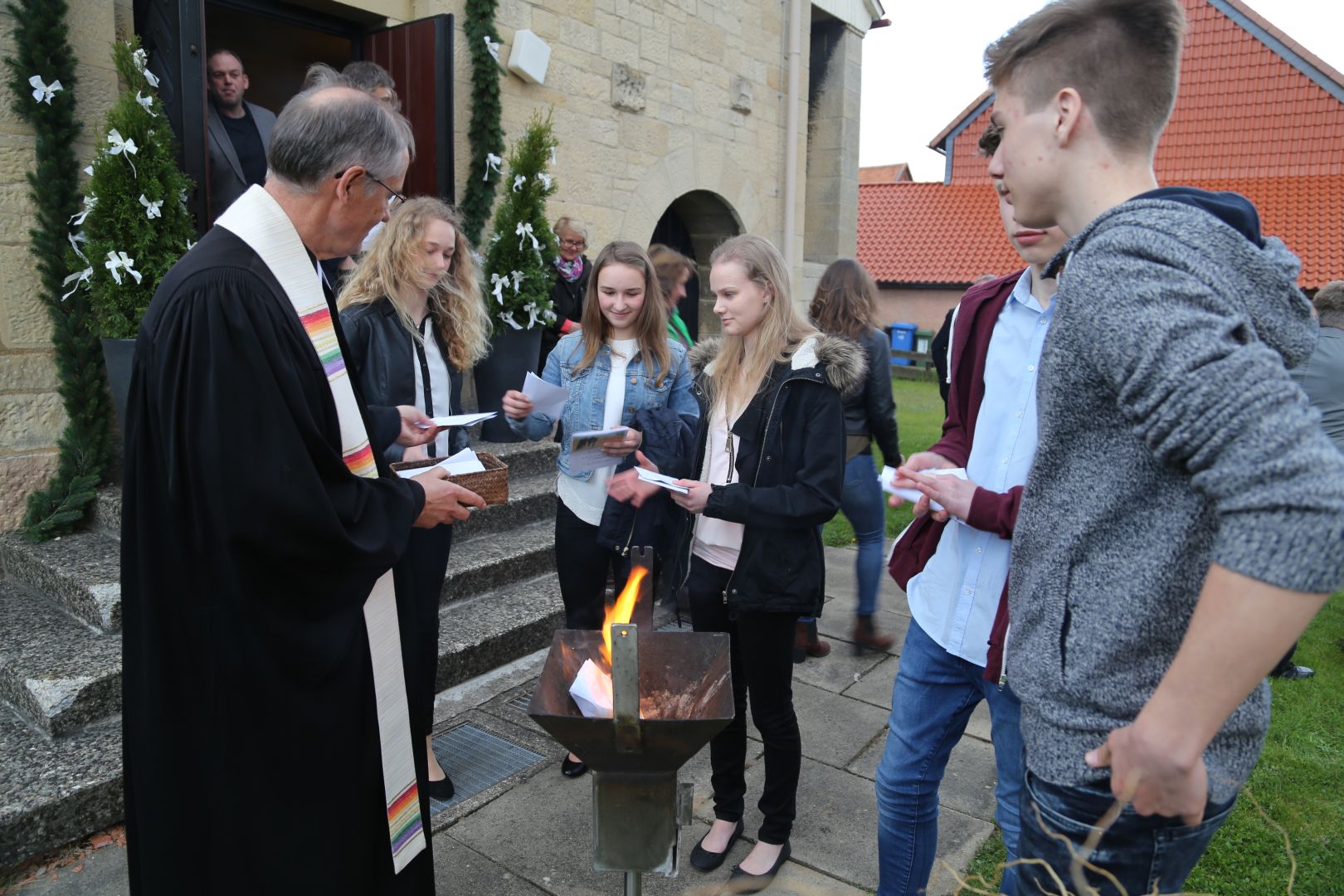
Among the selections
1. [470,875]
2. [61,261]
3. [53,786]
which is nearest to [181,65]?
[61,261]

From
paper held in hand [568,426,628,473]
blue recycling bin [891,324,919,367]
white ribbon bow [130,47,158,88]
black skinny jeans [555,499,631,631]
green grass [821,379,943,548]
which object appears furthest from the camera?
blue recycling bin [891,324,919,367]

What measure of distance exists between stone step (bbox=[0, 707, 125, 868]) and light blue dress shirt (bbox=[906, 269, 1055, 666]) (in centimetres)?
257

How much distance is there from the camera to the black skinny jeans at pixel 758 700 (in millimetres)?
2746

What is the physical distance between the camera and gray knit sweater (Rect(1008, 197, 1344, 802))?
995mm

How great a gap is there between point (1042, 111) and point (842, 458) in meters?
1.48

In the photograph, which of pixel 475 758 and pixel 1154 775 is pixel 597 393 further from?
pixel 1154 775

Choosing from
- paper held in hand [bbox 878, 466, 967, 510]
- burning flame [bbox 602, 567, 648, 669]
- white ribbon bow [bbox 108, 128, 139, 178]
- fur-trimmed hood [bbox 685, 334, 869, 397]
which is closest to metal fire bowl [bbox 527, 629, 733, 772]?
burning flame [bbox 602, 567, 648, 669]

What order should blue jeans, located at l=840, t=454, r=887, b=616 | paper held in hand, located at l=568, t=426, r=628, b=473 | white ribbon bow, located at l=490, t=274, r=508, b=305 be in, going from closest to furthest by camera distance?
paper held in hand, located at l=568, t=426, r=628, b=473, blue jeans, located at l=840, t=454, r=887, b=616, white ribbon bow, located at l=490, t=274, r=508, b=305

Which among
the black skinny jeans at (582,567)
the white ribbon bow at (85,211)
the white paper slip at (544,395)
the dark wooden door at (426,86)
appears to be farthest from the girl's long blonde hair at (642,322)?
the dark wooden door at (426,86)

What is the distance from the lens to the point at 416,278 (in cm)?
337

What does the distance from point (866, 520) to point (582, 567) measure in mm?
2135

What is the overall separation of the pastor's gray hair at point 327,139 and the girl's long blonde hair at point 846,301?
317 centimetres

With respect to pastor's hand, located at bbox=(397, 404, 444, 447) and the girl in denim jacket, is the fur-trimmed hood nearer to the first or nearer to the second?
the girl in denim jacket

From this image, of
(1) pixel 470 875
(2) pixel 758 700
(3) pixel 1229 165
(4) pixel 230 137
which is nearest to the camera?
(2) pixel 758 700
